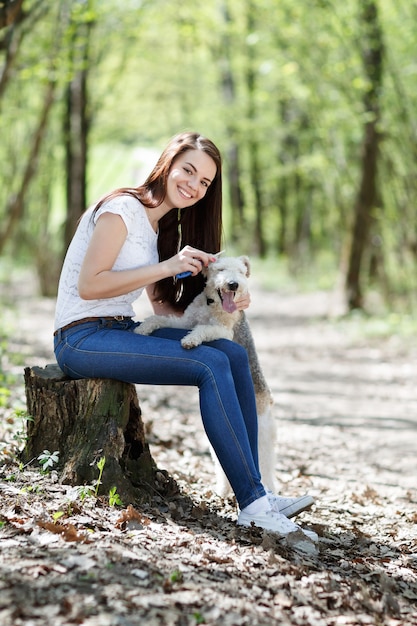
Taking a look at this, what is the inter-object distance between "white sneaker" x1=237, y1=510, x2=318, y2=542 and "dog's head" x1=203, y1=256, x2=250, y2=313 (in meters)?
1.20

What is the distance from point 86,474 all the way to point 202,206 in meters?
1.88

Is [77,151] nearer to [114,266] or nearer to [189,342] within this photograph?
[114,266]

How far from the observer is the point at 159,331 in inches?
169

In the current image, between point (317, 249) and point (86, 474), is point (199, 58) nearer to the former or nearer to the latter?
point (317, 249)

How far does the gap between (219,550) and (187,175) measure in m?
2.17

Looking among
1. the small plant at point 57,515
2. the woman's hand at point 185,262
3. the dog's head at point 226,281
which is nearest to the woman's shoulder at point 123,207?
the woman's hand at point 185,262

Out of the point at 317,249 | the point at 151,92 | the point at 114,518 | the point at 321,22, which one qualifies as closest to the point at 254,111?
the point at 151,92

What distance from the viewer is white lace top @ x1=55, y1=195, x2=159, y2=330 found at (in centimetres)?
409

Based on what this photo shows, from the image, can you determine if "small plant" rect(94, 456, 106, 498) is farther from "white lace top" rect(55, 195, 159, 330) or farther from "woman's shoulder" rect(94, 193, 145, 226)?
"woman's shoulder" rect(94, 193, 145, 226)

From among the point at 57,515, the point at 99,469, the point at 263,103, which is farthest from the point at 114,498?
the point at 263,103

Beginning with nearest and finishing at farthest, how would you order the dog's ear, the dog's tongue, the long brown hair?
the dog's tongue < the dog's ear < the long brown hair

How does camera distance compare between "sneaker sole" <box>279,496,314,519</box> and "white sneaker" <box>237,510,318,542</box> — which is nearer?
"white sneaker" <box>237,510,318,542</box>

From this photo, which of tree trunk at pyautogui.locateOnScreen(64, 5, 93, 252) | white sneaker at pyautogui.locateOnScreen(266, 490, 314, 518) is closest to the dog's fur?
white sneaker at pyautogui.locateOnScreen(266, 490, 314, 518)

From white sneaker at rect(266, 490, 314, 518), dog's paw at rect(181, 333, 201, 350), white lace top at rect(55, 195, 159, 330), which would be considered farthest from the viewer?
white lace top at rect(55, 195, 159, 330)
